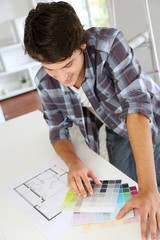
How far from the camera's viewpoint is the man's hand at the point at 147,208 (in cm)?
56

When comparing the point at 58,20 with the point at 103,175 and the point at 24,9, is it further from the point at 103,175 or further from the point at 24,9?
the point at 24,9

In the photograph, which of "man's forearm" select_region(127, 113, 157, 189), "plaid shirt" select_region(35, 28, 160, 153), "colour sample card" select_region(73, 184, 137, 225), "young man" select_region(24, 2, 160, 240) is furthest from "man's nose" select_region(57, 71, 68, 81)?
"colour sample card" select_region(73, 184, 137, 225)

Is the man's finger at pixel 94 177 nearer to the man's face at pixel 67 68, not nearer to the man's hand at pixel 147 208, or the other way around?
the man's hand at pixel 147 208

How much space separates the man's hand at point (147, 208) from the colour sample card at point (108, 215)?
2 cm

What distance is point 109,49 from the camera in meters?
0.84

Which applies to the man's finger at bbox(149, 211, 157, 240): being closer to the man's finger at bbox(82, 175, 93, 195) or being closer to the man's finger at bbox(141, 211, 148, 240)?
the man's finger at bbox(141, 211, 148, 240)

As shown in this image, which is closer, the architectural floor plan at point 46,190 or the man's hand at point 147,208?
the man's hand at point 147,208

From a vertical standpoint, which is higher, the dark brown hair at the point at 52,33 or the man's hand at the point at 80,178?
the dark brown hair at the point at 52,33

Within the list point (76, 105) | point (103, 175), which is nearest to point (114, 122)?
point (76, 105)

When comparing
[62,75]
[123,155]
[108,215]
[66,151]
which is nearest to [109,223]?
[108,215]

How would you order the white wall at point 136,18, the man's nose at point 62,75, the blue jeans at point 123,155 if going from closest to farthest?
Answer: the man's nose at point 62,75 → the blue jeans at point 123,155 → the white wall at point 136,18

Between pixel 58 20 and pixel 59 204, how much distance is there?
1.74 ft

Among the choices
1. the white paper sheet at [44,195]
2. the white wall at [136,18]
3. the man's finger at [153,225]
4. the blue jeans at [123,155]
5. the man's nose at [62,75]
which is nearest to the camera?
the man's finger at [153,225]

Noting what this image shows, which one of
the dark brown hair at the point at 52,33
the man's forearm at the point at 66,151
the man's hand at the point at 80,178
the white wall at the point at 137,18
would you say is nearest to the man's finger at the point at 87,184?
the man's hand at the point at 80,178
